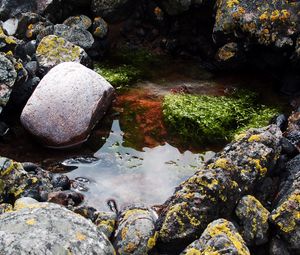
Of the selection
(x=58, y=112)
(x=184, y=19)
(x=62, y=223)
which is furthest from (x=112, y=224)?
(x=184, y=19)

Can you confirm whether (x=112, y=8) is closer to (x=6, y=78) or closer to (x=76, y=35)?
(x=76, y=35)

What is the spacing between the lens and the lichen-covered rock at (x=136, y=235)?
23.9 feet

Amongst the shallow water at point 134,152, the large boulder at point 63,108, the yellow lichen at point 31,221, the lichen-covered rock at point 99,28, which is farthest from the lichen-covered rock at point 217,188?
the lichen-covered rock at point 99,28

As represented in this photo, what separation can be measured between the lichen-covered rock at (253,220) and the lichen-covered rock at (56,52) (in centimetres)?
686

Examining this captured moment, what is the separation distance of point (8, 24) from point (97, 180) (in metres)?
6.63

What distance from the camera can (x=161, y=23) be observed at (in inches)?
564

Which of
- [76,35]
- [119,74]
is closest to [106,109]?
[119,74]

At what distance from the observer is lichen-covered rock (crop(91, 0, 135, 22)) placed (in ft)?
46.4

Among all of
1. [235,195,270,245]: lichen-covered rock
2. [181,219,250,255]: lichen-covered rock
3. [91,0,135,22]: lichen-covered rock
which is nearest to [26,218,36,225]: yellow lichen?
[181,219,250,255]: lichen-covered rock

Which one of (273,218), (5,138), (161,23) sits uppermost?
(161,23)

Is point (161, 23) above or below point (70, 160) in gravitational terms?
above

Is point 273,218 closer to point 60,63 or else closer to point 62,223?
point 62,223

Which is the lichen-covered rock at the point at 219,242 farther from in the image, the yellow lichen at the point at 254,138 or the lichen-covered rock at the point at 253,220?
the yellow lichen at the point at 254,138

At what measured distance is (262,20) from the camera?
11672 mm
